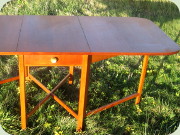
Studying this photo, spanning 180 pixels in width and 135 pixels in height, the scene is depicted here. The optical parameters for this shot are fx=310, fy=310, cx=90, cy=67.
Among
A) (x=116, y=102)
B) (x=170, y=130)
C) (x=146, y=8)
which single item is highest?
(x=146, y=8)

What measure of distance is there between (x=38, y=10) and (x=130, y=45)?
3.13 meters

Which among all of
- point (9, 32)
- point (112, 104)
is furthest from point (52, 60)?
point (112, 104)

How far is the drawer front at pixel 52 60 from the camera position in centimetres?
290

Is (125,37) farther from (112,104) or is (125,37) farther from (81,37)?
(112,104)

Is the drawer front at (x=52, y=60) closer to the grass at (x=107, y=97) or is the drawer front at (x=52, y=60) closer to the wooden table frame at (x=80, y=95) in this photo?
the wooden table frame at (x=80, y=95)

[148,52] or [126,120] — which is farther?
[126,120]

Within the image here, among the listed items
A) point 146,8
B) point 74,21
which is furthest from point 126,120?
point 146,8

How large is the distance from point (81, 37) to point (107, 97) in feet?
3.88

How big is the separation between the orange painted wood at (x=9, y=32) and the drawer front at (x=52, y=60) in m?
0.21

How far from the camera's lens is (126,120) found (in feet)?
12.0

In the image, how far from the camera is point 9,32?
311 cm

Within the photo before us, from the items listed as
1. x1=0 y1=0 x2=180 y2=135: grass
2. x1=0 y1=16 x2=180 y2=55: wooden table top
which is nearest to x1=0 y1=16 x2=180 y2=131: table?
x1=0 y1=16 x2=180 y2=55: wooden table top

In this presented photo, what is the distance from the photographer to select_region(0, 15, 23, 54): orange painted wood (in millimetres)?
2730

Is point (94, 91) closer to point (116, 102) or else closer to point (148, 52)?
point (116, 102)
